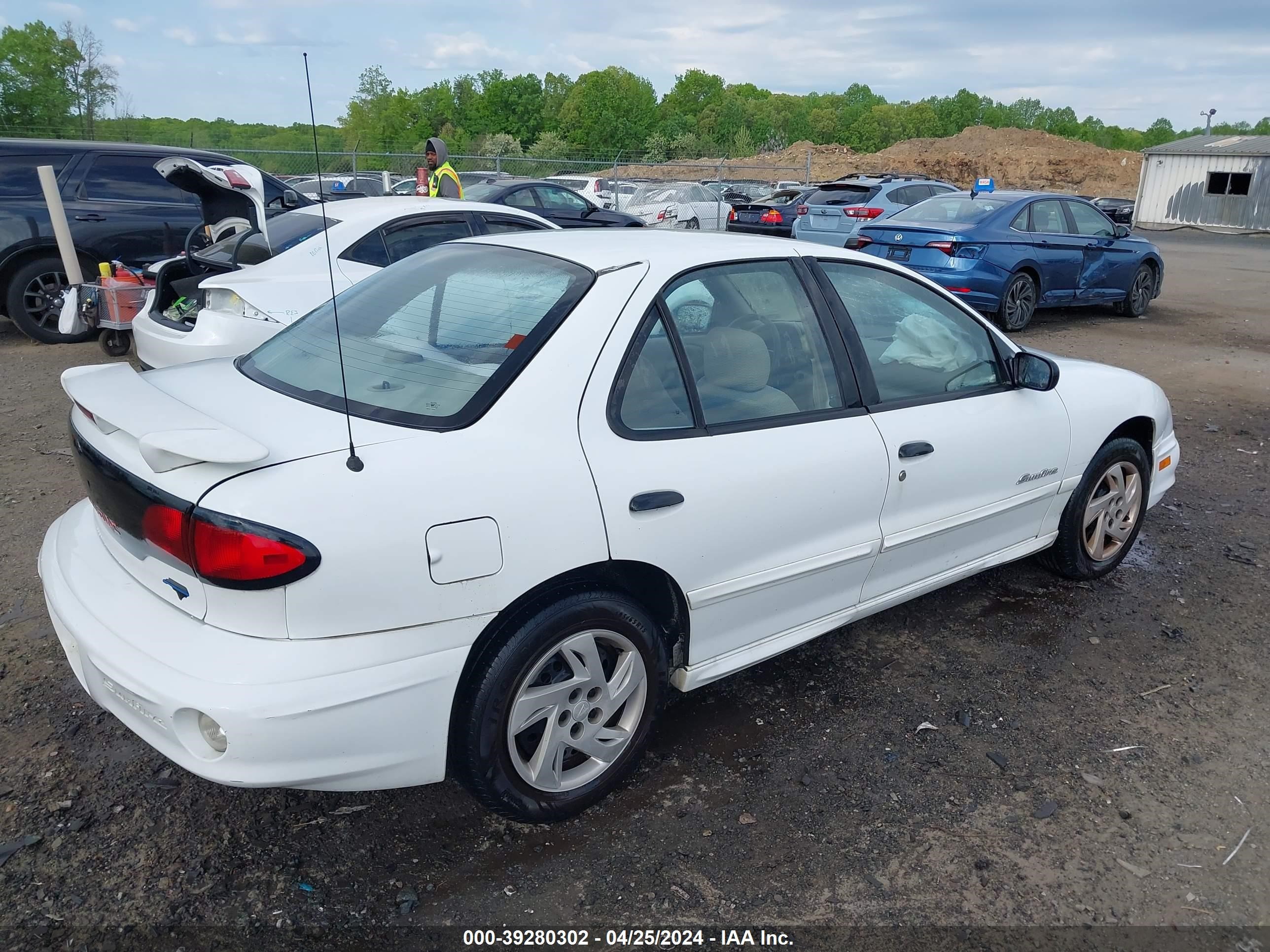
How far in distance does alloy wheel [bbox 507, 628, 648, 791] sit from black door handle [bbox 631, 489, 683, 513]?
1.17ft

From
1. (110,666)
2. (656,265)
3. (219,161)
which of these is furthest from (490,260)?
(219,161)

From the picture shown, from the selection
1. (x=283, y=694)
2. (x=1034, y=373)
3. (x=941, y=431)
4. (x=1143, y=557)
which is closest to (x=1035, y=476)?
(x=1034, y=373)

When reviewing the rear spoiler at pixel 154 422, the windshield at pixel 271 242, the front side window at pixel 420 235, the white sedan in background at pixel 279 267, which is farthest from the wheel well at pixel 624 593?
the windshield at pixel 271 242

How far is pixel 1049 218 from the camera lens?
36.7ft

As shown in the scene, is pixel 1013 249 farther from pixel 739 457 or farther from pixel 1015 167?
pixel 1015 167

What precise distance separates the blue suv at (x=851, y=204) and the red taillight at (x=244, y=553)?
13.4 metres

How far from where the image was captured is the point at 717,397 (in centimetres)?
296

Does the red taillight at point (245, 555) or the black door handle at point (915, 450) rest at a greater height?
the red taillight at point (245, 555)

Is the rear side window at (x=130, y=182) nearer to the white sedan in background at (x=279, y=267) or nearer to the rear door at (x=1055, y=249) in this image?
the white sedan in background at (x=279, y=267)

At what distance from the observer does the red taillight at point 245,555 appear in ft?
7.11

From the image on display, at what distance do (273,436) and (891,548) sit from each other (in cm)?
206

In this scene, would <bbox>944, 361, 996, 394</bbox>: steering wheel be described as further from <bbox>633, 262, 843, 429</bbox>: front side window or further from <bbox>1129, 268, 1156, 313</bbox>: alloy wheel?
<bbox>1129, 268, 1156, 313</bbox>: alloy wheel

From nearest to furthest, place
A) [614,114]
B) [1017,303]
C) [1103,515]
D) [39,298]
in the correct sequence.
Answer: [1103,515]
[39,298]
[1017,303]
[614,114]

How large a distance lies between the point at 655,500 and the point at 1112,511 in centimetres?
278
